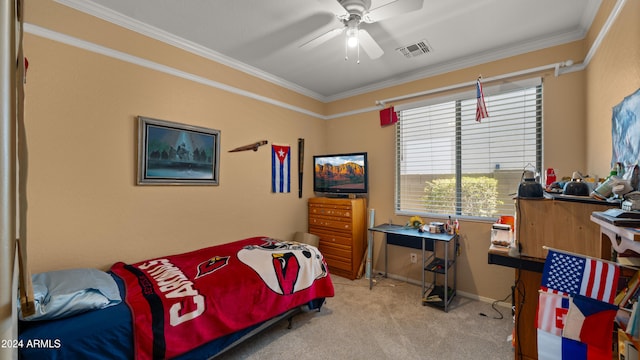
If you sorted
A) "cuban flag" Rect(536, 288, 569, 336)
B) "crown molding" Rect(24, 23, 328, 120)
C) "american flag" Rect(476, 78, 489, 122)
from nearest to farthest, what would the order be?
"cuban flag" Rect(536, 288, 569, 336) < "crown molding" Rect(24, 23, 328, 120) < "american flag" Rect(476, 78, 489, 122)

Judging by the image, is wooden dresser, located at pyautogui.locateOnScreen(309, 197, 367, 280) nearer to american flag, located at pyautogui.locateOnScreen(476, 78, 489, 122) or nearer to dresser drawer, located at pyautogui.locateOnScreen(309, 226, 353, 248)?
dresser drawer, located at pyautogui.locateOnScreen(309, 226, 353, 248)

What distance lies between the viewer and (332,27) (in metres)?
2.43

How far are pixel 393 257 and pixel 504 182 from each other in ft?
5.31

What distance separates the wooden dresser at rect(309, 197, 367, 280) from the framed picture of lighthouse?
5.14 feet

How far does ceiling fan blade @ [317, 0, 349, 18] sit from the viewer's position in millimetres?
2076

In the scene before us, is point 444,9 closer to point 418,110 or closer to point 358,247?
point 418,110

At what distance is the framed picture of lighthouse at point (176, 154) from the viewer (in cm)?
243

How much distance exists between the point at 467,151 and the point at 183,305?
3.15 metres

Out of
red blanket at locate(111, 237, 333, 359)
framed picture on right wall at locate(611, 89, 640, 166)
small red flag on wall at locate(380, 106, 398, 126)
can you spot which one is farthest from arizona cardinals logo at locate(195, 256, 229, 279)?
framed picture on right wall at locate(611, 89, 640, 166)

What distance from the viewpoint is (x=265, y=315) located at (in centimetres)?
213

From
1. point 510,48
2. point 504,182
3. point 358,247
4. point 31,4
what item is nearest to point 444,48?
point 510,48

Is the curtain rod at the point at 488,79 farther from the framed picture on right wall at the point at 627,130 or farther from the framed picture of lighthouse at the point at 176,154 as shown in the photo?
the framed picture of lighthouse at the point at 176,154

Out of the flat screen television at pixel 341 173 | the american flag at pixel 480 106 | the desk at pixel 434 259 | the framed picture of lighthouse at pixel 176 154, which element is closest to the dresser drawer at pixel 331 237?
the desk at pixel 434 259

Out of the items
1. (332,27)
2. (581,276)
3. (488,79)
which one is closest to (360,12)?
(332,27)
